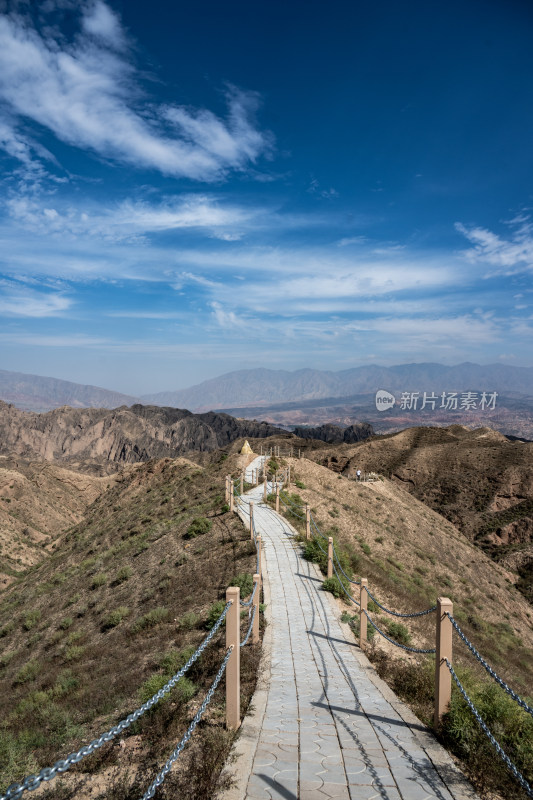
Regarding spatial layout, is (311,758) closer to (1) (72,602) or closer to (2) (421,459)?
(1) (72,602)

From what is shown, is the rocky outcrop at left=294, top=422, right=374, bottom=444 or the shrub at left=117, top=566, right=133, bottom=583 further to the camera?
the rocky outcrop at left=294, top=422, right=374, bottom=444

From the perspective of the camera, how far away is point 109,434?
134 m

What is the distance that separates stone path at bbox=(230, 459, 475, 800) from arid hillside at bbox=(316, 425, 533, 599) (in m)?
33.5

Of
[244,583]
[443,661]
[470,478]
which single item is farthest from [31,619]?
[470,478]

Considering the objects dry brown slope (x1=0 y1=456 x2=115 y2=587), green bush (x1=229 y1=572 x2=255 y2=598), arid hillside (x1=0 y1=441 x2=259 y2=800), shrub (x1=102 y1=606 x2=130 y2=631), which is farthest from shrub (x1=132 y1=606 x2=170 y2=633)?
dry brown slope (x1=0 y1=456 x2=115 y2=587)

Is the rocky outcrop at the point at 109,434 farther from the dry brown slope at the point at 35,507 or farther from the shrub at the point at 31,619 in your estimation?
the shrub at the point at 31,619

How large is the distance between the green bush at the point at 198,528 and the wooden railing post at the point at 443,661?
12.8 m

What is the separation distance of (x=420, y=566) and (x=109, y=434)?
123871 mm

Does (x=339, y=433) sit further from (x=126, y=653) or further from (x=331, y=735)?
(x=331, y=735)

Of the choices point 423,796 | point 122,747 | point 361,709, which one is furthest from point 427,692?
point 122,747

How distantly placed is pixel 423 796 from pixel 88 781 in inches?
128

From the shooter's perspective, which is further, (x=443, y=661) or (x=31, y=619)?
(x=31, y=619)

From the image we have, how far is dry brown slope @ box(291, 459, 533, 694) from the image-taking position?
16328 mm

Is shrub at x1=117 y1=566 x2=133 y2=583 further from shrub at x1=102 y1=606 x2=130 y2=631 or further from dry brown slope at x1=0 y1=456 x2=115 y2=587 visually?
dry brown slope at x1=0 y1=456 x2=115 y2=587
